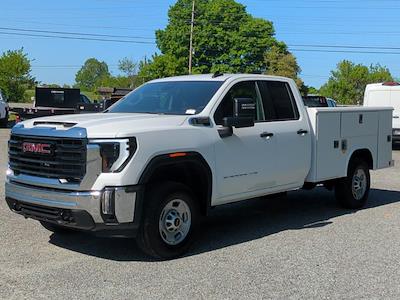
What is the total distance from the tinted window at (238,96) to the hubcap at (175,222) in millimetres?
1116

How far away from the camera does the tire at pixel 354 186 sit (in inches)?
357

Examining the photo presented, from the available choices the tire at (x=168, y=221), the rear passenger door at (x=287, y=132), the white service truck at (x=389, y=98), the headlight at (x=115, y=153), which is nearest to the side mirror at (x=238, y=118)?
the rear passenger door at (x=287, y=132)

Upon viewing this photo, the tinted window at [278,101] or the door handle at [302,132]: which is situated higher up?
the tinted window at [278,101]

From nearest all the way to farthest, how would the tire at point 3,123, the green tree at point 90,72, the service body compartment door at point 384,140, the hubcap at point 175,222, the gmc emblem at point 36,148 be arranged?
the gmc emblem at point 36,148, the hubcap at point 175,222, the service body compartment door at point 384,140, the tire at point 3,123, the green tree at point 90,72

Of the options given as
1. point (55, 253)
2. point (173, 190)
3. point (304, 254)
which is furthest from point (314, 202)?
point (55, 253)

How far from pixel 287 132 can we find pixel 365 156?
8.00 feet

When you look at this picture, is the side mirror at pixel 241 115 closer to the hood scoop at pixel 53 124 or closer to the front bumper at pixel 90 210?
the front bumper at pixel 90 210

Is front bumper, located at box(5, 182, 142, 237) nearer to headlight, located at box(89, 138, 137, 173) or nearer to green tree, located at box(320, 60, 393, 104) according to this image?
headlight, located at box(89, 138, 137, 173)

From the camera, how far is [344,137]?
8789 mm

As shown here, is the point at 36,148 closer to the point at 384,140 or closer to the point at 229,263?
the point at 229,263

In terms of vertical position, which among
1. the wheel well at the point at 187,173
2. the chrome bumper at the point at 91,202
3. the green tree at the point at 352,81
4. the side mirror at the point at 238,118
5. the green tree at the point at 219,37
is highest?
the green tree at the point at 219,37

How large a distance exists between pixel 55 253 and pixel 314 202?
16.8 ft

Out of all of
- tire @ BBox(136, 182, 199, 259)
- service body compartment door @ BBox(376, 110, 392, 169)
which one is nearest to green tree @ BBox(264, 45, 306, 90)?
service body compartment door @ BBox(376, 110, 392, 169)

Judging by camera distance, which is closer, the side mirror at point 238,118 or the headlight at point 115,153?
the headlight at point 115,153
